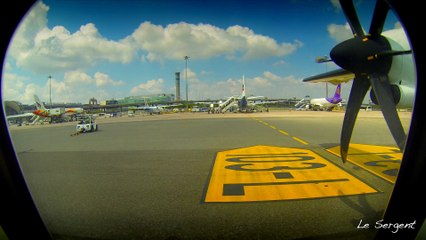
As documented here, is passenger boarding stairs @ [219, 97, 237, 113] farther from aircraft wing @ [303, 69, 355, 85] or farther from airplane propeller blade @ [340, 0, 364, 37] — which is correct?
airplane propeller blade @ [340, 0, 364, 37]

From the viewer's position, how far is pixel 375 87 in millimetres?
4359

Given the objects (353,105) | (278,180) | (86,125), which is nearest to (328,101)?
(353,105)

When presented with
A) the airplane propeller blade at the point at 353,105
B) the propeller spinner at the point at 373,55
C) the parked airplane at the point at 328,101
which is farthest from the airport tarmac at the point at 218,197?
the parked airplane at the point at 328,101

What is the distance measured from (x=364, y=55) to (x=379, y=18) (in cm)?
61

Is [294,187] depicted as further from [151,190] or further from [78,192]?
[78,192]

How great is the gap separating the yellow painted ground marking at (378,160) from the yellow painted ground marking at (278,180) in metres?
0.68

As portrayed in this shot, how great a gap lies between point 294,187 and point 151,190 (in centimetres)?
253

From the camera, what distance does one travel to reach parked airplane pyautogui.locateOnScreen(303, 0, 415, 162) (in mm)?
4082

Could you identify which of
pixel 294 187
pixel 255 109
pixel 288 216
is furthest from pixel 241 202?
pixel 255 109

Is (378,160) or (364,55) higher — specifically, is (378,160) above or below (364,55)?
below

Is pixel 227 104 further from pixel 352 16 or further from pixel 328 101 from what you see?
pixel 352 16

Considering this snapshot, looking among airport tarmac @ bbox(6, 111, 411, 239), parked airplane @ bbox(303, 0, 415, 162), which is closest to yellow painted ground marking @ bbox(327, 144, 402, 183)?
airport tarmac @ bbox(6, 111, 411, 239)

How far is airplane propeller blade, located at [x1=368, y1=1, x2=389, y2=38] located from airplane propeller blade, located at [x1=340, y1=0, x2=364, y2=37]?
185mm

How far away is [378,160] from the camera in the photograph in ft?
20.6
